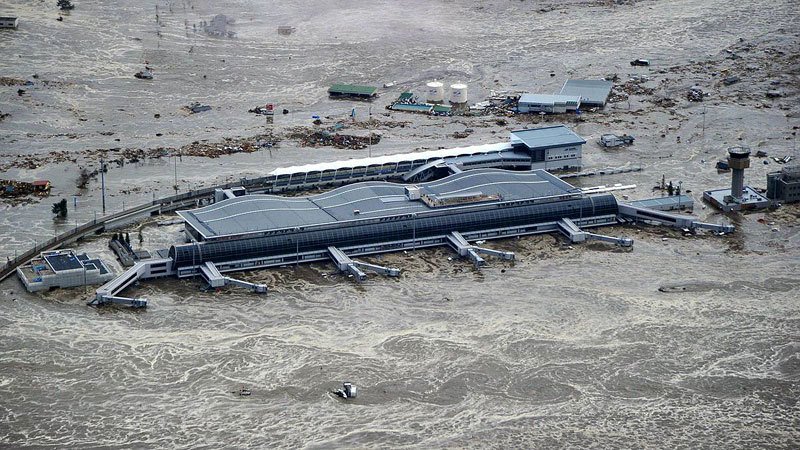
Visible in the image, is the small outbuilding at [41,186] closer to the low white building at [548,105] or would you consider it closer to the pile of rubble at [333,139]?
the pile of rubble at [333,139]

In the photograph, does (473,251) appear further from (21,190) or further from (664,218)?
(21,190)

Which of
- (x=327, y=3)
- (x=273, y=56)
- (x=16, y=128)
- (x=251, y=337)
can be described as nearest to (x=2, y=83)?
(x=16, y=128)

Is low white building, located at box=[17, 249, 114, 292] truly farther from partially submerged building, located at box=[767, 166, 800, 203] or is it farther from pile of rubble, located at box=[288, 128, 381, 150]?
partially submerged building, located at box=[767, 166, 800, 203]

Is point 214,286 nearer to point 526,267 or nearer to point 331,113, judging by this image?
point 526,267

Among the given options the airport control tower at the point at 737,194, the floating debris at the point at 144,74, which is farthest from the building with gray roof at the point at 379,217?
the floating debris at the point at 144,74

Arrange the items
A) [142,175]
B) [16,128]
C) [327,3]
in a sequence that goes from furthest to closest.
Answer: [327,3]
[16,128]
[142,175]

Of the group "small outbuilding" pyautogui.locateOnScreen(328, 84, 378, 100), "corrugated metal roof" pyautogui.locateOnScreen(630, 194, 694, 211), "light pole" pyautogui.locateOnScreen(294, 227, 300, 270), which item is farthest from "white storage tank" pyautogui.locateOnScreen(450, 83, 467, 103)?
"light pole" pyautogui.locateOnScreen(294, 227, 300, 270)
